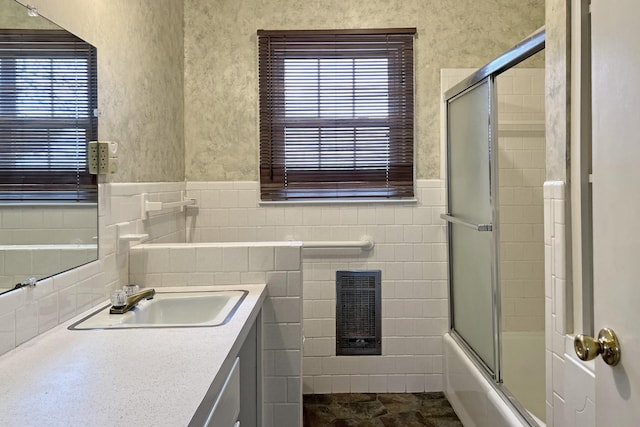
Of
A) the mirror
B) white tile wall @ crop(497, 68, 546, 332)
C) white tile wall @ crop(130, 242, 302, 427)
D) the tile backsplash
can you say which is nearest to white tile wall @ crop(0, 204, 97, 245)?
the mirror

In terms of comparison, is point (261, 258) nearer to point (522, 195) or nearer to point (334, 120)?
point (334, 120)

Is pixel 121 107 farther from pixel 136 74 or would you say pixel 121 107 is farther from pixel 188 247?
pixel 188 247

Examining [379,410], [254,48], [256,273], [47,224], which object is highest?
[254,48]

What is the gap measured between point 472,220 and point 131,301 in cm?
176

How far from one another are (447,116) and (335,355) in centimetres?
170

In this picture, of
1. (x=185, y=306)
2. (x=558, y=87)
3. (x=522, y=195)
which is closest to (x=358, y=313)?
(x=522, y=195)

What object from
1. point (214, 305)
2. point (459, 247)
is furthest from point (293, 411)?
A: point (459, 247)

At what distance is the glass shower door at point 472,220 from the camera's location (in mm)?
2285

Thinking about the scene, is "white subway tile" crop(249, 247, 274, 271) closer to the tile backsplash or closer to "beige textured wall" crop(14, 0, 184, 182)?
"beige textured wall" crop(14, 0, 184, 182)

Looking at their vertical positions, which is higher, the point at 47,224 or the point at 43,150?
the point at 43,150

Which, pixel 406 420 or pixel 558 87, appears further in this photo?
pixel 406 420

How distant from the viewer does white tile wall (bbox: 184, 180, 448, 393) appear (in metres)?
3.02

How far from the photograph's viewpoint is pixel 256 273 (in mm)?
2018

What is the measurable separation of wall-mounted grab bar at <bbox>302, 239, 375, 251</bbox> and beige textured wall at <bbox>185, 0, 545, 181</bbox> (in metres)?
0.58
